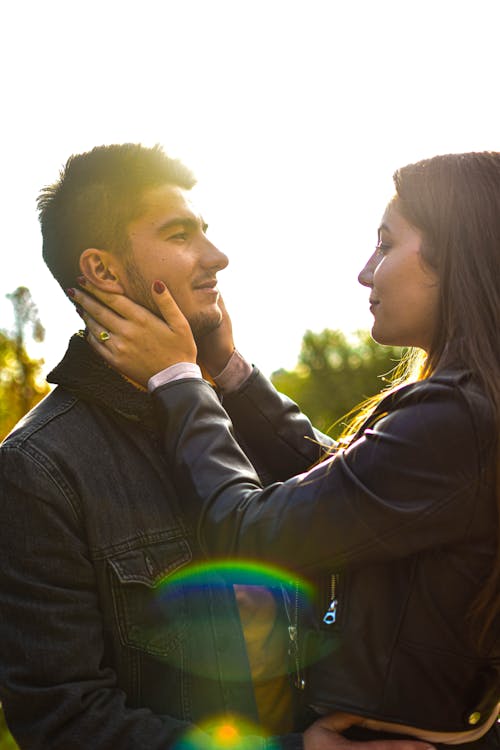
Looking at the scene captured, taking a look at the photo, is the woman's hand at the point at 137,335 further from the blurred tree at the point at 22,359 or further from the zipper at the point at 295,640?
the blurred tree at the point at 22,359

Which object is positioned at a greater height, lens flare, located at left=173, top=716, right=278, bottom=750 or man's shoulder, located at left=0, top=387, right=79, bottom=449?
man's shoulder, located at left=0, top=387, right=79, bottom=449

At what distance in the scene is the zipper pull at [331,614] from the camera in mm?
2162

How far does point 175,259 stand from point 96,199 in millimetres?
413

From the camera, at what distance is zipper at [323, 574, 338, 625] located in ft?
7.10

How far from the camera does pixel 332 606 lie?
7.15ft

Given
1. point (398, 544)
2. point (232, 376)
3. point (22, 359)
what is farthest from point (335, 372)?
point (398, 544)

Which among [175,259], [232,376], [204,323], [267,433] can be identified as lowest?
[267,433]

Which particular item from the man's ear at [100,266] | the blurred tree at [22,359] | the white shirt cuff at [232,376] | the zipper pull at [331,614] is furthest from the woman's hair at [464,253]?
the blurred tree at [22,359]

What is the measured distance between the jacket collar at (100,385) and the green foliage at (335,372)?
38800mm

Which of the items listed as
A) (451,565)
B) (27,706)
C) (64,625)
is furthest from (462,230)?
(27,706)

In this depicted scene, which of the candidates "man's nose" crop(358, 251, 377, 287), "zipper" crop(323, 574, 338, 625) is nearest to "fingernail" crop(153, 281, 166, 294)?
"man's nose" crop(358, 251, 377, 287)

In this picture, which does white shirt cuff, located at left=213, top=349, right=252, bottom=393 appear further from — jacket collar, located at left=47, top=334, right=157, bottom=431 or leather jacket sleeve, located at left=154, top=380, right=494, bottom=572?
leather jacket sleeve, located at left=154, top=380, right=494, bottom=572

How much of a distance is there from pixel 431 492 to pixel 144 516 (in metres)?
1.01

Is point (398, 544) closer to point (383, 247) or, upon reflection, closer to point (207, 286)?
point (383, 247)
